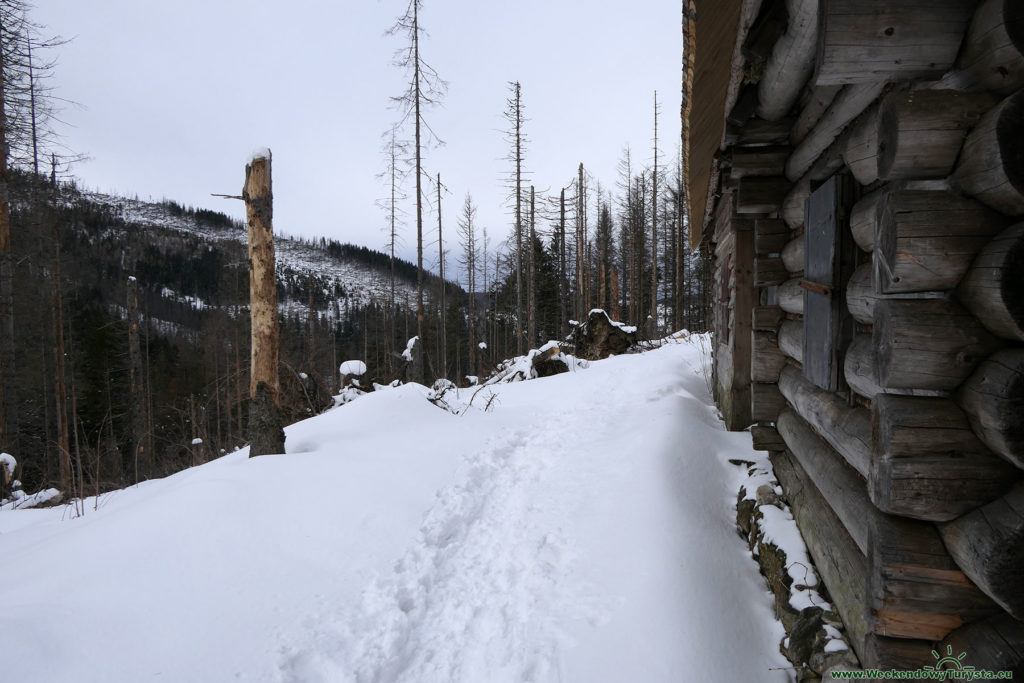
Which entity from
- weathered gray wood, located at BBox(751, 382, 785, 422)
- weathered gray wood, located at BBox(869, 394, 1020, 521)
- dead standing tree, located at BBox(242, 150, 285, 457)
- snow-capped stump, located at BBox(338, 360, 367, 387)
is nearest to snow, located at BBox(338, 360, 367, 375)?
snow-capped stump, located at BBox(338, 360, 367, 387)

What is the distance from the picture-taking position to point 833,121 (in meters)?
2.69

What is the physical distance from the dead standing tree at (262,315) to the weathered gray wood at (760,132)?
517cm

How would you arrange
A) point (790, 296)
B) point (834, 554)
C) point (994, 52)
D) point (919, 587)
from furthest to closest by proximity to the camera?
point (790, 296) < point (834, 554) < point (919, 587) < point (994, 52)

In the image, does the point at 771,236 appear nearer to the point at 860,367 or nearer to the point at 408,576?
the point at 860,367

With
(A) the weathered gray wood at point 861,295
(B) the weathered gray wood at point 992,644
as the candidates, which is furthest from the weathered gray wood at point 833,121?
(B) the weathered gray wood at point 992,644

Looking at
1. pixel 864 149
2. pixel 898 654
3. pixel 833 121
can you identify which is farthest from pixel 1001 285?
pixel 833 121

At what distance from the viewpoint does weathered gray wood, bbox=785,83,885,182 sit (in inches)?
89.8

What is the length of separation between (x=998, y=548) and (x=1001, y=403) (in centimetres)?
44

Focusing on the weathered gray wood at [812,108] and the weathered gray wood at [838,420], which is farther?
the weathered gray wood at [812,108]

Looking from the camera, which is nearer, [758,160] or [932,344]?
[932,344]

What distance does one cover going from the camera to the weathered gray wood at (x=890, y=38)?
1.57 m

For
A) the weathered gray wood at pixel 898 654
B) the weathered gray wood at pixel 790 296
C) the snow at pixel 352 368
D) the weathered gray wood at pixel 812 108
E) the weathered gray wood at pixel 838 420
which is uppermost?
the weathered gray wood at pixel 812 108

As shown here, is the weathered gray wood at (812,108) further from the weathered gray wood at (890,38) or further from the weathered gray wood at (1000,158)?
the weathered gray wood at (1000,158)

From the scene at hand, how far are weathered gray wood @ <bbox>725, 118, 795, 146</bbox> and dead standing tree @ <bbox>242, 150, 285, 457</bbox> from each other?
17.0 feet
